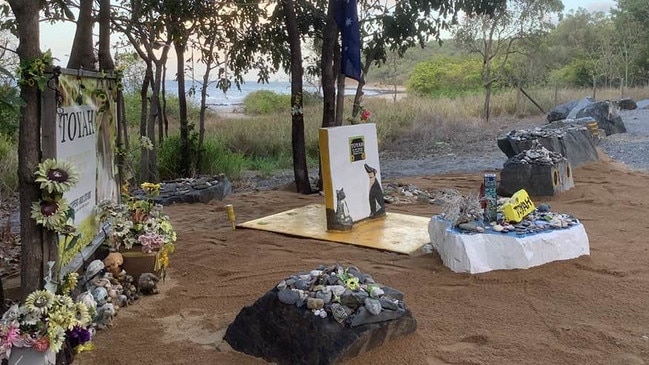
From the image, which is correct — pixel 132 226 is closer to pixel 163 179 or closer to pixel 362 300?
pixel 362 300

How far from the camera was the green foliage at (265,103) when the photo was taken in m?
28.3

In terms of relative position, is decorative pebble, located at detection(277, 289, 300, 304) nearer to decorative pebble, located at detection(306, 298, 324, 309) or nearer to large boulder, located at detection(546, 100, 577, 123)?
decorative pebble, located at detection(306, 298, 324, 309)

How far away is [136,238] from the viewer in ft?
15.1

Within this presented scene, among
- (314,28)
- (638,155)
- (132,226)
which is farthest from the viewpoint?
(638,155)

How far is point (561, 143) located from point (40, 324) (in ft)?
27.3

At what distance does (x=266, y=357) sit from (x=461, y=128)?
1467 cm

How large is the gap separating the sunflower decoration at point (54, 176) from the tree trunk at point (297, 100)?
5.56 m

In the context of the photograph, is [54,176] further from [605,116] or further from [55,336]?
[605,116]

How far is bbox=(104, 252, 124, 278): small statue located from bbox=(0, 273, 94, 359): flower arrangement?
1218 millimetres

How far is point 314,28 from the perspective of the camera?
9.76 metres

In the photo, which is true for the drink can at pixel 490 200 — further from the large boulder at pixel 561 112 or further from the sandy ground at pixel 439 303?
the large boulder at pixel 561 112

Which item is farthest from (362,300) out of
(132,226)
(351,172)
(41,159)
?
(351,172)

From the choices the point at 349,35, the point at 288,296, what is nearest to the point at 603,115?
the point at 349,35

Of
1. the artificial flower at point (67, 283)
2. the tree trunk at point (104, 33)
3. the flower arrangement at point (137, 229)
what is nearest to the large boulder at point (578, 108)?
the tree trunk at point (104, 33)
